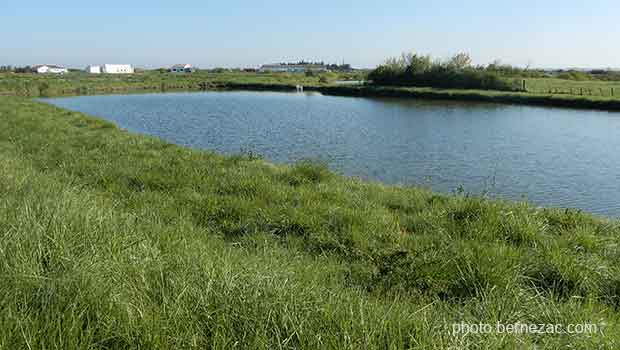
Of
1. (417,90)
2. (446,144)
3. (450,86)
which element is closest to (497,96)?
(417,90)

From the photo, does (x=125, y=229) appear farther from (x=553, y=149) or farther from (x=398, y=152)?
(x=553, y=149)

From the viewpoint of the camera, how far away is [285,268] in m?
4.14

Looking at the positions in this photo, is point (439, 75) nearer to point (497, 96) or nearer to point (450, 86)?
point (450, 86)

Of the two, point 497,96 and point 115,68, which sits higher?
point 115,68

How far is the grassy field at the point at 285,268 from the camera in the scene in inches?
108

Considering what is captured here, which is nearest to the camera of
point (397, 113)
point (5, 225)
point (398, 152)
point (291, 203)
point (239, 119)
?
point (5, 225)

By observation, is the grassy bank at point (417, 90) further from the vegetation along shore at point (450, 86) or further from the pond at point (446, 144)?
the pond at point (446, 144)

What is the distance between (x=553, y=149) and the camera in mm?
20703

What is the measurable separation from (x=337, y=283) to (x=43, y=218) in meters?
2.91

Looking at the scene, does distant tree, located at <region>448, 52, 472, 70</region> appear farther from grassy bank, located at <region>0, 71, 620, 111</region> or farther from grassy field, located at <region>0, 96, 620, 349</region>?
grassy field, located at <region>0, 96, 620, 349</region>

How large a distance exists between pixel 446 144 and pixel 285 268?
1924cm

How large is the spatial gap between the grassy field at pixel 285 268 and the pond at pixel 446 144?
6.16m

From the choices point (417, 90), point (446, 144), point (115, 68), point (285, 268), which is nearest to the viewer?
point (285, 268)

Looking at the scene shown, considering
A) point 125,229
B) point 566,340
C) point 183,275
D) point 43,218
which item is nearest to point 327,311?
point 183,275
